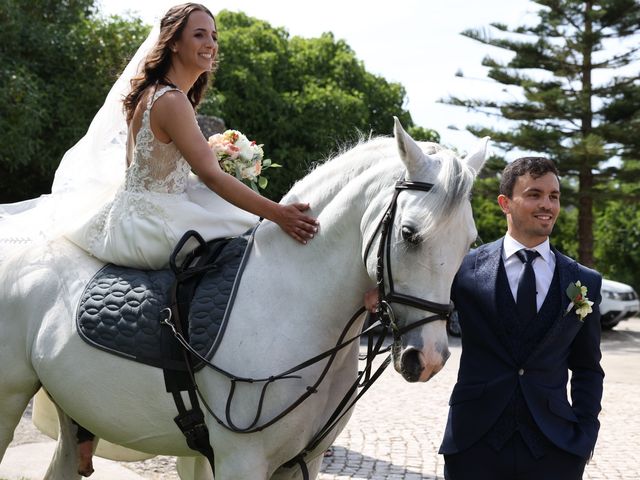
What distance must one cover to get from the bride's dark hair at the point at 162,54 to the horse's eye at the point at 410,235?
1.35 metres

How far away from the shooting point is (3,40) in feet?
51.9

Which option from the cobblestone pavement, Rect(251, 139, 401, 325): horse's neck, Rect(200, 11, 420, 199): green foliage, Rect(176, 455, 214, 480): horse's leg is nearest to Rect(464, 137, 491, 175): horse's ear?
Rect(251, 139, 401, 325): horse's neck

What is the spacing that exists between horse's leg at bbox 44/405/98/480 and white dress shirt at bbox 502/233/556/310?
2.34 meters

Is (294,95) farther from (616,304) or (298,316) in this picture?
(298,316)

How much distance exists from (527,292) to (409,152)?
851mm

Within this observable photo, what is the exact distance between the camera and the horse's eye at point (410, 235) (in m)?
2.82

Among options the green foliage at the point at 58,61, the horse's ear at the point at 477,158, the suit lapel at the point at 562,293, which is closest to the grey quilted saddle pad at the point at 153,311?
the horse's ear at the point at 477,158

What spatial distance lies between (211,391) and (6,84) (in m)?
12.9

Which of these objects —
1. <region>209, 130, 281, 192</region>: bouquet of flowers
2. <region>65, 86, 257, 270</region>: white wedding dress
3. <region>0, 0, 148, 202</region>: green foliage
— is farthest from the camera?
<region>0, 0, 148, 202</region>: green foliage

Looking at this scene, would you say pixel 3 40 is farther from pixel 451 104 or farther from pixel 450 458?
pixel 450 458

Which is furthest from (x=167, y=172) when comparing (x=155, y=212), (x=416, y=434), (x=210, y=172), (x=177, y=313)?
(x=416, y=434)

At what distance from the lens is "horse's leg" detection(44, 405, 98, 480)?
4.30 meters

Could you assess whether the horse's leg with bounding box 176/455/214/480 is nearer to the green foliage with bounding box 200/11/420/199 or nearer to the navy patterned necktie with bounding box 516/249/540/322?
the navy patterned necktie with bounding box 516/249/540/322

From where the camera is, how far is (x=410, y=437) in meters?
8.14
